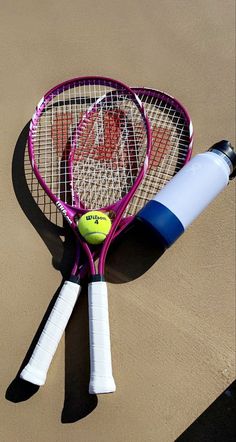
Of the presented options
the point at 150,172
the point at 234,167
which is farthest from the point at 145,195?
the point at 234,167

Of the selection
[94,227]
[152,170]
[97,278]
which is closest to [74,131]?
[152,170]

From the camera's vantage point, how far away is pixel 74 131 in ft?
5.32

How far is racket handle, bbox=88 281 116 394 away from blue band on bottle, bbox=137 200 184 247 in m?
0.22

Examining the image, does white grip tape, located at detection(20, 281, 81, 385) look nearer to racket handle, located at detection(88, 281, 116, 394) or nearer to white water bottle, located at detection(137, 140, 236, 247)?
racket handle, located at detection(88, 281, 116, 394)

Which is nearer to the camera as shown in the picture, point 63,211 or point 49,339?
point 49,339

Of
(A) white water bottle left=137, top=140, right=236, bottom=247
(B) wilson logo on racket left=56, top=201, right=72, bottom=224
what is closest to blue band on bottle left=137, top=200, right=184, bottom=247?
(A) white water bottle left=137, top=140, right=236, bottom=247

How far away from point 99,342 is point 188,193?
0.50 metres

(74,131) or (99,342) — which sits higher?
(74,131)

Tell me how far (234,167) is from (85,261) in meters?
0.55

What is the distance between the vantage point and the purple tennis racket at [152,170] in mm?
1277

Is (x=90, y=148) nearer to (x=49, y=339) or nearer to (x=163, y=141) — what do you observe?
(x=163, y=141)

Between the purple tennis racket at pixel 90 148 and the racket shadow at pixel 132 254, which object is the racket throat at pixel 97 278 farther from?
the racket shadow at pixel 132 254

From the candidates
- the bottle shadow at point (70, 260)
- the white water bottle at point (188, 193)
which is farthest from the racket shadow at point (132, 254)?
the white water bottle at point (188, 193)

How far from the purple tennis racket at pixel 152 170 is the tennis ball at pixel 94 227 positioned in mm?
61
